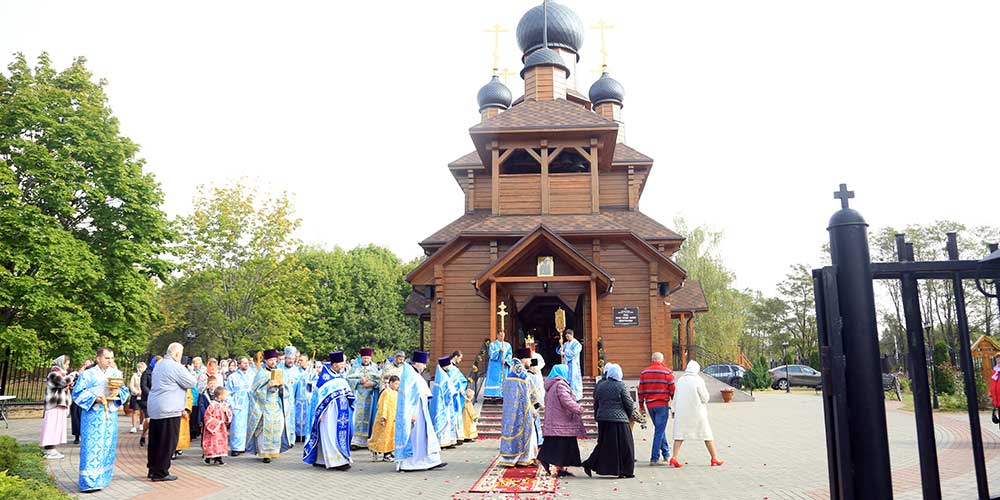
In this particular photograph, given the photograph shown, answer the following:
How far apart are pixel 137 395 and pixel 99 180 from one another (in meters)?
10.8

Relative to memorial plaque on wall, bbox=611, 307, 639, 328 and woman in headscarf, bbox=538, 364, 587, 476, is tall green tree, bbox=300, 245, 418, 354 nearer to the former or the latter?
memorial plaque on wall, bbox=611, 307, 639, 328

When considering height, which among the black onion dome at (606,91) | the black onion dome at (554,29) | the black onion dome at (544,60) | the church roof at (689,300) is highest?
the black onion dome at (554,29)

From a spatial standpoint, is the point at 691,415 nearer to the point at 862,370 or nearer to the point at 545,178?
the point at 862,370

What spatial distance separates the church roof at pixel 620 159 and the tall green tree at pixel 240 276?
8.52m

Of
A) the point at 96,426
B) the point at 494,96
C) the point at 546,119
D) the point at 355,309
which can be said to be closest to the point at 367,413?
the point at 96,426

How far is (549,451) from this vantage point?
368 inches

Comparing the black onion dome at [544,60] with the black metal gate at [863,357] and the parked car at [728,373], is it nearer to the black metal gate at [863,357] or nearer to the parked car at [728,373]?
the parked car at [728,373]

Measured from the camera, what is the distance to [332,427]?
32.8 ft

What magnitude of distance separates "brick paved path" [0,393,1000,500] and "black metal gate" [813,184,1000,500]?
195 inches

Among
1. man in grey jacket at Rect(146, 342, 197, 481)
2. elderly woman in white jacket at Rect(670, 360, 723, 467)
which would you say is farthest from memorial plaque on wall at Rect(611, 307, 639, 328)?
man in grey jacket at Rect(146, 342, 197, 481)

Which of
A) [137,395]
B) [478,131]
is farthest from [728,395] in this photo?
[137,395]

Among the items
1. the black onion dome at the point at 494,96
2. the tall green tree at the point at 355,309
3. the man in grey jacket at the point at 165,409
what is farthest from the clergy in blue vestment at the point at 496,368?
the tall green tree at the point at 355,309

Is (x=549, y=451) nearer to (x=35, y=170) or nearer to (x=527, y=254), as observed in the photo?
(x=527, y=254)

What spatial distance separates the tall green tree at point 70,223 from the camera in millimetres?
19469
